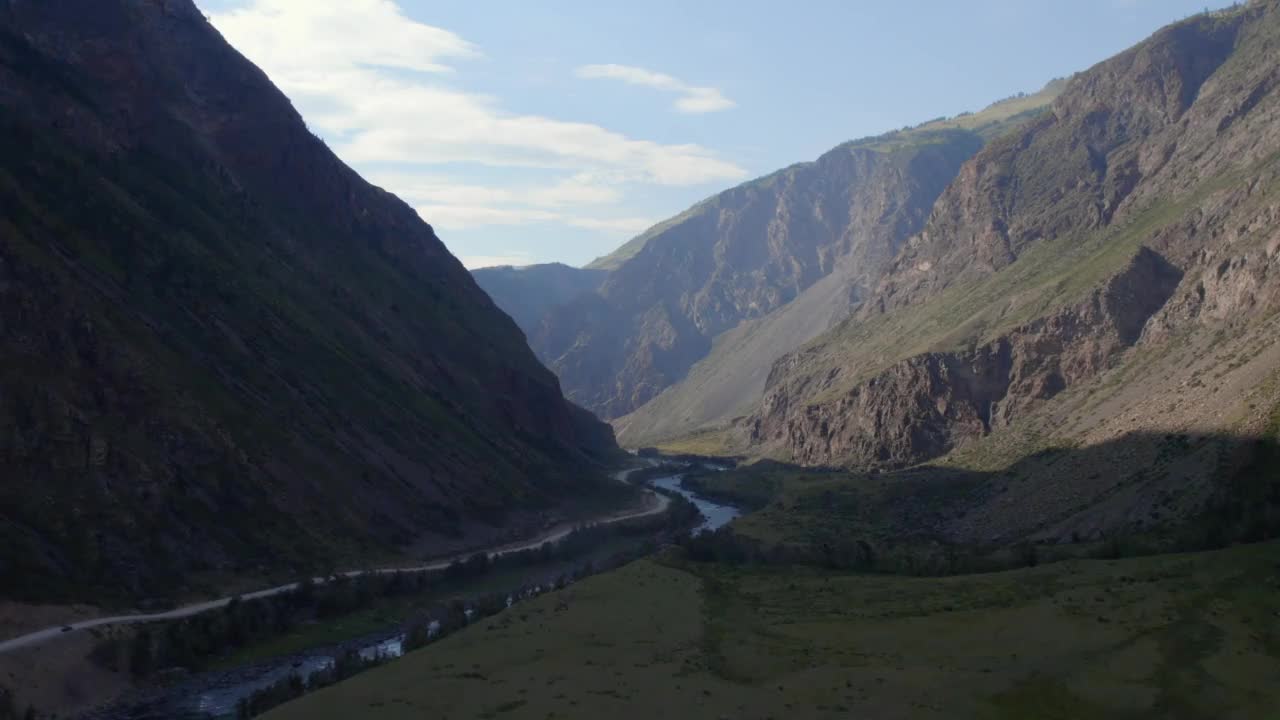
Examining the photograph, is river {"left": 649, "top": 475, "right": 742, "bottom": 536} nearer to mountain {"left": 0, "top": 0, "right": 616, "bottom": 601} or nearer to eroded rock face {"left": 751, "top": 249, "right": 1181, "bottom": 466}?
mountain {"left": 0, "top": 0, "right": 616, "bottom": 601}

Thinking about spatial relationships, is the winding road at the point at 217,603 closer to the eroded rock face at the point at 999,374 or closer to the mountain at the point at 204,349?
the mountain at the point at 204,349

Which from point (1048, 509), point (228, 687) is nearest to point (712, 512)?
point (1048, 509)

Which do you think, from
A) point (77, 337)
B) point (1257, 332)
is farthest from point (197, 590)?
point (1257, 332)


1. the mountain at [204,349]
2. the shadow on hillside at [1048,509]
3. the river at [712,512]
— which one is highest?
the mountain at [204,349]

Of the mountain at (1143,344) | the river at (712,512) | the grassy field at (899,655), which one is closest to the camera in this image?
the grassy field at (899,655)

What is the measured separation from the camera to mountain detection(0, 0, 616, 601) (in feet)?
283

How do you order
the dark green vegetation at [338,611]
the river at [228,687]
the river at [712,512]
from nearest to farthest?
the river at [228,687] → the dark green vegetation at [338,611] → the river at [712,512]

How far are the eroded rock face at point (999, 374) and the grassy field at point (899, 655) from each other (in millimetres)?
87176

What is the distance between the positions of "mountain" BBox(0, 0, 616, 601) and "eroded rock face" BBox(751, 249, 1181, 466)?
48639 mm

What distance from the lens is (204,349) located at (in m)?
115

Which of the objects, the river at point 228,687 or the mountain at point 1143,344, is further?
the mountain at point 1143,344

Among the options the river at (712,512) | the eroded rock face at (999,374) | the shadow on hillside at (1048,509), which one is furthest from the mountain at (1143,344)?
the river at (712,512)

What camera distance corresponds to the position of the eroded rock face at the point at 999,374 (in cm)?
15262

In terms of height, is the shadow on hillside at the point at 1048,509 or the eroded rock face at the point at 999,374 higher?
the eroded rock face at the point at 999,374
